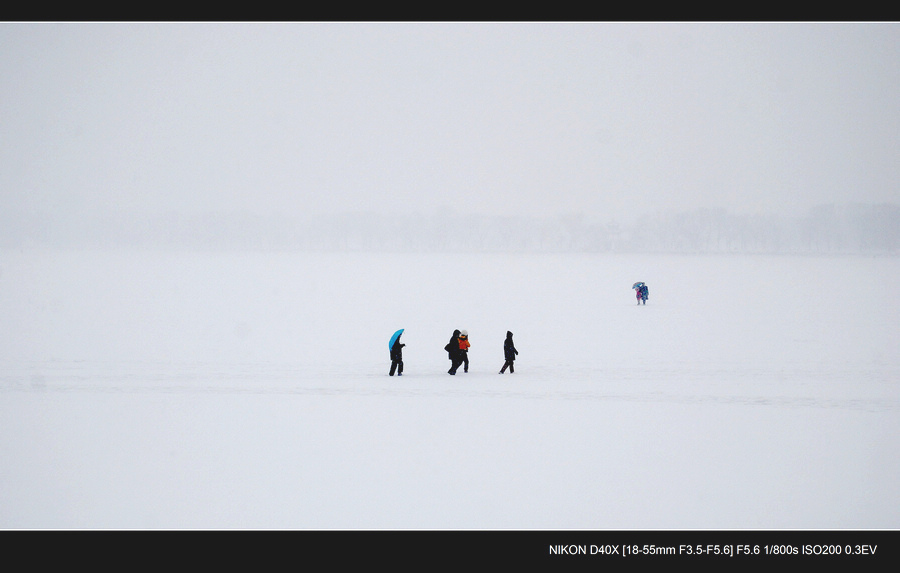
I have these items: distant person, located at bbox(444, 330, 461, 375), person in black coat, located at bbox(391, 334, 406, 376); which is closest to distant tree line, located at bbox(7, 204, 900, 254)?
distant person, located at bbox(444, 330, 461, 375)

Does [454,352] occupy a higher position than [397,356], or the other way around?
[454,352]

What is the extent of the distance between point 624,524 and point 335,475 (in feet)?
10.8

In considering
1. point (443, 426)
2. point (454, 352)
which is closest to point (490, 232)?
point (454, 352)

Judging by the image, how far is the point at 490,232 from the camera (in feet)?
495

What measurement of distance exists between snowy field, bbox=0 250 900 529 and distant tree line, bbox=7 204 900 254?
10712cm

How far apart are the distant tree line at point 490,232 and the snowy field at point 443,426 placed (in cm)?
10712

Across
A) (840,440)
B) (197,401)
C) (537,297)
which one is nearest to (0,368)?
(197,401)

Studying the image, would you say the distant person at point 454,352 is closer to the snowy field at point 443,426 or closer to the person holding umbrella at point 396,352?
the snowy field at point 443,426

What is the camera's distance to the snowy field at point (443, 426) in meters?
6.90

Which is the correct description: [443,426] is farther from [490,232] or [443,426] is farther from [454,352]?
[490,232]

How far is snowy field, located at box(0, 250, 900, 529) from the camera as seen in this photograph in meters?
6.90

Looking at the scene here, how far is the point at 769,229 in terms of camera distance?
140 metres

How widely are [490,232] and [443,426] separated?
142604 mm

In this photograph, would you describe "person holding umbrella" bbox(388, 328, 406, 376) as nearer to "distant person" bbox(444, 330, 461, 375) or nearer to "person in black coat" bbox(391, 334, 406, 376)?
"person in black coat" bbox(391, 334, 406, 376)
